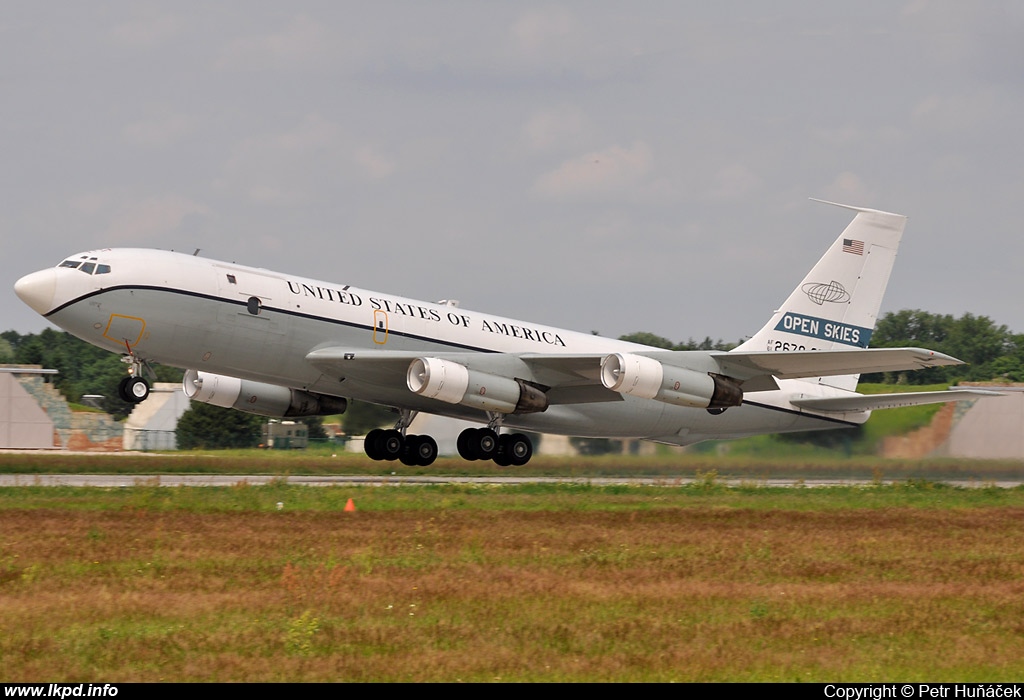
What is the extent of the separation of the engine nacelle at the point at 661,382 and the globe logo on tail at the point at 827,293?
5.77 m

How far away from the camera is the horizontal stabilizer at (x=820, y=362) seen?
1064 inches

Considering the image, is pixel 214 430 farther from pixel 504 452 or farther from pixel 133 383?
pixel 133 383

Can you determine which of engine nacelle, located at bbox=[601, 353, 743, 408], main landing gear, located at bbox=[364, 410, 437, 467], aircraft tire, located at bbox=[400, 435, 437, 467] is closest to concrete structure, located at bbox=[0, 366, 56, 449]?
main landing gear, located at bbox=[364, 410, 437, 467]

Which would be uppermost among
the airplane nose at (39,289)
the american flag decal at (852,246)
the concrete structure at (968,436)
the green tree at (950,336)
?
the green tree at (950,336)

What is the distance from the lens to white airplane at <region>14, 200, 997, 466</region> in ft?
83.2

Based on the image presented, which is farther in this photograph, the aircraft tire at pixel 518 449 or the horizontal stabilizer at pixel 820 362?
the aircraft tire at pixel 518 449

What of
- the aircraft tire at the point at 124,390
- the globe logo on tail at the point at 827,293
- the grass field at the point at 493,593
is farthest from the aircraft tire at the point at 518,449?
the aircraft tire at the point at 124,390

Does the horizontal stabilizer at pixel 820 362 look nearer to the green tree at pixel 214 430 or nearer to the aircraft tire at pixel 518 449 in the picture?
the aircraft tire at pixel 518 449

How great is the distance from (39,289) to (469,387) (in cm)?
968

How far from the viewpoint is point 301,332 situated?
2695 cm

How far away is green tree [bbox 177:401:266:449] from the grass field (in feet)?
133

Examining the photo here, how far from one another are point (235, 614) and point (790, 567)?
284 inches
